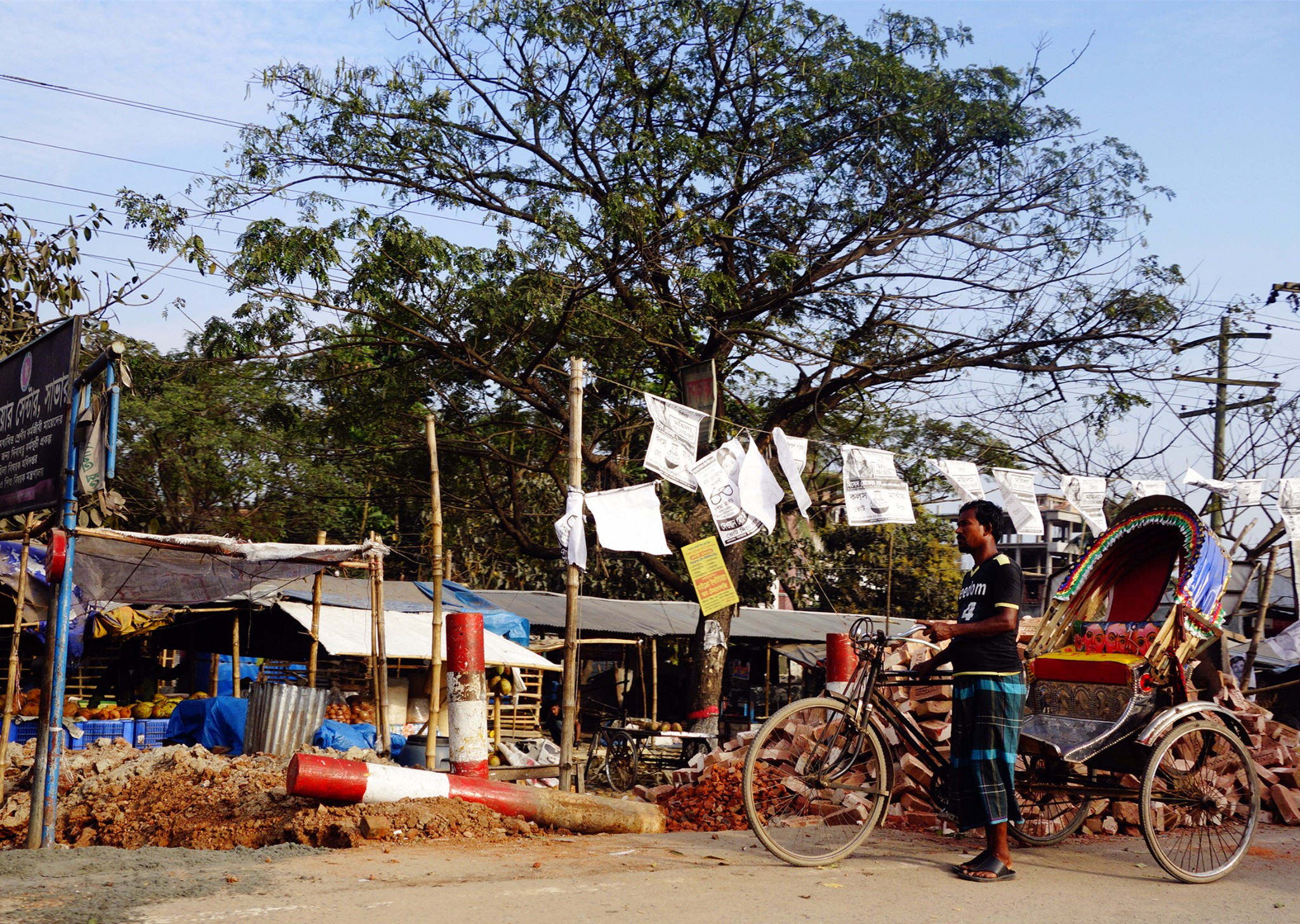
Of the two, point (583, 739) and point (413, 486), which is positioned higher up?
point (413, 486)

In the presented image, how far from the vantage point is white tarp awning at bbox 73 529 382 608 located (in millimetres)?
9328

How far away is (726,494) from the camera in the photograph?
9930mm

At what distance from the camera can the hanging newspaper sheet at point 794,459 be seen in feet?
33.1

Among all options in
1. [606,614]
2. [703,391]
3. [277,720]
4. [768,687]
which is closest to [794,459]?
[703,391]

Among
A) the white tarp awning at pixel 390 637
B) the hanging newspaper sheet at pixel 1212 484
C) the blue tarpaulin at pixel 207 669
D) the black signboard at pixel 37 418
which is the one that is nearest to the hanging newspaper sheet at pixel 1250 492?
the hanging newspaper sheet at pixel 1212 484

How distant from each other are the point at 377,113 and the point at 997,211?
26.3 feet

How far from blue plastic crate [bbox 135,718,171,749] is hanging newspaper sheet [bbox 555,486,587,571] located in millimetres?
6282

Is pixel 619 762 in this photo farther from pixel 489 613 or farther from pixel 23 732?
pixel 23 732

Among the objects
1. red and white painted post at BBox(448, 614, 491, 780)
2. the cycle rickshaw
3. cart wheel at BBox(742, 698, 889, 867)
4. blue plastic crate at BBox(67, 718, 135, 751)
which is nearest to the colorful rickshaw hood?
the cycle rickshaw

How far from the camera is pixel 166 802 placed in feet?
24.0

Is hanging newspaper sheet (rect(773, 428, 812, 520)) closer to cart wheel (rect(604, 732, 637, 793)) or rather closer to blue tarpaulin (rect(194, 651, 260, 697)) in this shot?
cart wheel (rect(604, 732, 637, 793))

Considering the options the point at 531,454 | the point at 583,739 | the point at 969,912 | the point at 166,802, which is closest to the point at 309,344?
the point at 531,454

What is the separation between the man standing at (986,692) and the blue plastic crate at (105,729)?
950 cm

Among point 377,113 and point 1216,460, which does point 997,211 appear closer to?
point 1216,460
